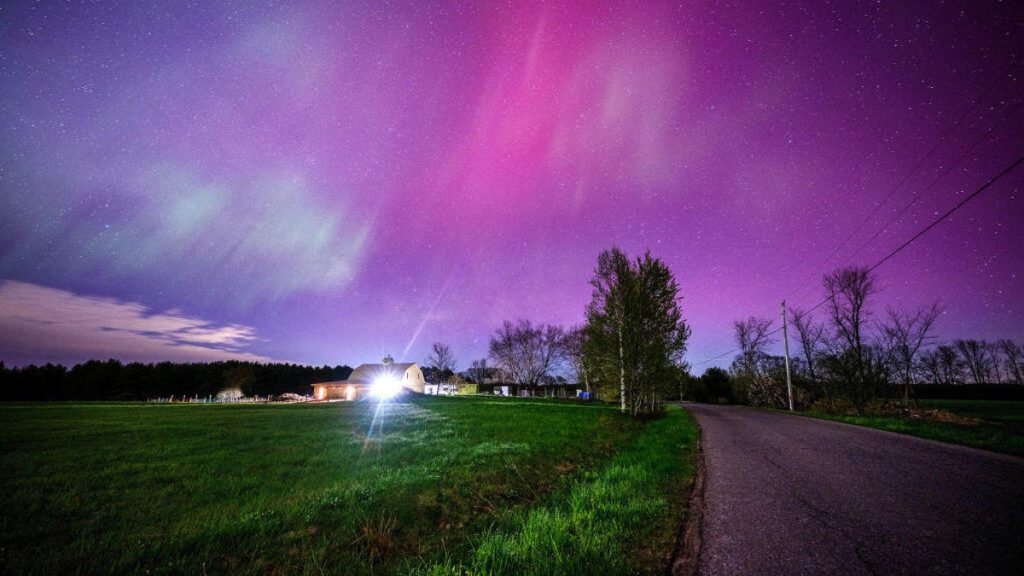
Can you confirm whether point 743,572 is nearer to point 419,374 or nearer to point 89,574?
point 89,574

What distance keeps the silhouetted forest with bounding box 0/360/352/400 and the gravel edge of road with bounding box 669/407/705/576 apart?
4729 inches

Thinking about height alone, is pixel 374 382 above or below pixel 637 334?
below

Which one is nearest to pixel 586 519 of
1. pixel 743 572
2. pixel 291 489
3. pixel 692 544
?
pixel 692 544

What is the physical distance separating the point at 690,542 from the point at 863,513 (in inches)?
111

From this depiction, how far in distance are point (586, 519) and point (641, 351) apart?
1864 cm

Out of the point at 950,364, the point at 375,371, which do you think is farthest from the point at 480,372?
the point at 950,364

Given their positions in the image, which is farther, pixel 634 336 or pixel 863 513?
pixel 634 336

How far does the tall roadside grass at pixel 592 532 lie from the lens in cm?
372

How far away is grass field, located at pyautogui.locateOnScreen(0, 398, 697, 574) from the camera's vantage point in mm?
4047

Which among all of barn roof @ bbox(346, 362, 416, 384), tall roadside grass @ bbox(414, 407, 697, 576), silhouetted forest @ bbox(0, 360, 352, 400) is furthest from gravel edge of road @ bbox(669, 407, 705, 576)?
silhouetted forest @ bbox(0, 360, 352, 400)

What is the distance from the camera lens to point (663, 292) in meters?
23.4

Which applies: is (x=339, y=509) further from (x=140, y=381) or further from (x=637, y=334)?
(x=140, y=381)

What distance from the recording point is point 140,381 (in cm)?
9050

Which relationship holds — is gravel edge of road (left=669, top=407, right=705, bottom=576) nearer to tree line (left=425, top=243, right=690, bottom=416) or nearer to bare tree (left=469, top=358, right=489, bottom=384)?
tree line (left=425, top=243, right=690, bottom=416)
